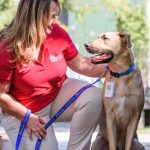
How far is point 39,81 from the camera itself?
15.8 ft

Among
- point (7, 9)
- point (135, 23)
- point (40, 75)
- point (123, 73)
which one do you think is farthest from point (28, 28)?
point (135, 23)

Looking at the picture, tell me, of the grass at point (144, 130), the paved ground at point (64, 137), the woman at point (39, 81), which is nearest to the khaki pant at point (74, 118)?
the woman at point (39, 81)

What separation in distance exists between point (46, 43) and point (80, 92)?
45 cm

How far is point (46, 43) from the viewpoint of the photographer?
193 inches

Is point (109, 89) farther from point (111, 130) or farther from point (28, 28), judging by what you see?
point (28, 28)

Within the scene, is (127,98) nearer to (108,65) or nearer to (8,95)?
(108,65)

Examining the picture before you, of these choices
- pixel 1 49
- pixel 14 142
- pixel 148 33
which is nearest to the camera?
pixel 1 49

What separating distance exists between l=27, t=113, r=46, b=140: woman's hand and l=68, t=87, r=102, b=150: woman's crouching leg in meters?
0.23

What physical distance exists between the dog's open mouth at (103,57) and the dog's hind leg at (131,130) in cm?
50

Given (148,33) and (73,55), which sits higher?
(73,55)

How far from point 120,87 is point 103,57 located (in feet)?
0.91

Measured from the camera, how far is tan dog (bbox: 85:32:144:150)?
202 inches

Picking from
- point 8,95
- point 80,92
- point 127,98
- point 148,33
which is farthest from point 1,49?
point 148,33

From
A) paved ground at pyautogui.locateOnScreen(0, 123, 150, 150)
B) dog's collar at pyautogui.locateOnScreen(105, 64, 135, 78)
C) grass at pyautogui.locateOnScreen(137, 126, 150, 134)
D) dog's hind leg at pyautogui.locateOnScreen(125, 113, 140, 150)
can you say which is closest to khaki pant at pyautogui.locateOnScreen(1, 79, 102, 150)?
dog's collar at pyautogui.locateOnScreen(105, 64, 135, 78)
